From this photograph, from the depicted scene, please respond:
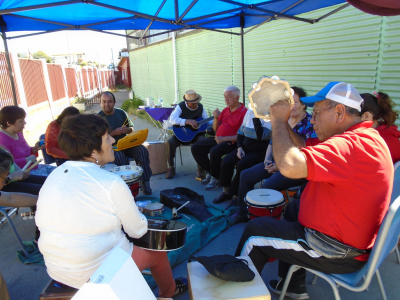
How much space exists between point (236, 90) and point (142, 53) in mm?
12141

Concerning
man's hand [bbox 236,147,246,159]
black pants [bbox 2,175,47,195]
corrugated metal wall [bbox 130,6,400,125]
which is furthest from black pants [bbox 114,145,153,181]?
→ corrugated metal wall [bbox 130,6,400,125]

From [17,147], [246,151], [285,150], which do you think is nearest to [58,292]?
[285,150]

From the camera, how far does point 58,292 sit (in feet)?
5.16

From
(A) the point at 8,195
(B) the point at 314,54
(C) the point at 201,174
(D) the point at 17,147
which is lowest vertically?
(C) the point at 201,174

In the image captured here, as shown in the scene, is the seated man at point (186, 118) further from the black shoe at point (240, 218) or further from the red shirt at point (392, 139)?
the red shirt at point (392, 139)

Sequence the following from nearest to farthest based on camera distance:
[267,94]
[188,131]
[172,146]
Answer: [267,94]
[172,146]
[188,131]

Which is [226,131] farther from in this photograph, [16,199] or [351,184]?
[351,184]

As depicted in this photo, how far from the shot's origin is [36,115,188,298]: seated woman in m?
1.45

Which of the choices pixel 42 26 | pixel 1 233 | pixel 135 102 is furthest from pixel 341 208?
pixel 135 102

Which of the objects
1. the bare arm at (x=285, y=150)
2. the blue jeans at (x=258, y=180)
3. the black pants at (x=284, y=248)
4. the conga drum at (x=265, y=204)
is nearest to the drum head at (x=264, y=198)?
the conga drum at (x=265, y=204)

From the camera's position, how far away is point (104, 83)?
33.6 m

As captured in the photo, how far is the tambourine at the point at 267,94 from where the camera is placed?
1.63 m

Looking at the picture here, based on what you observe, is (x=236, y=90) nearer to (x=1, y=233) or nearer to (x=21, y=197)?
(x=21, y=197)

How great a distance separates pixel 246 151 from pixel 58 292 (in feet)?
9.47
